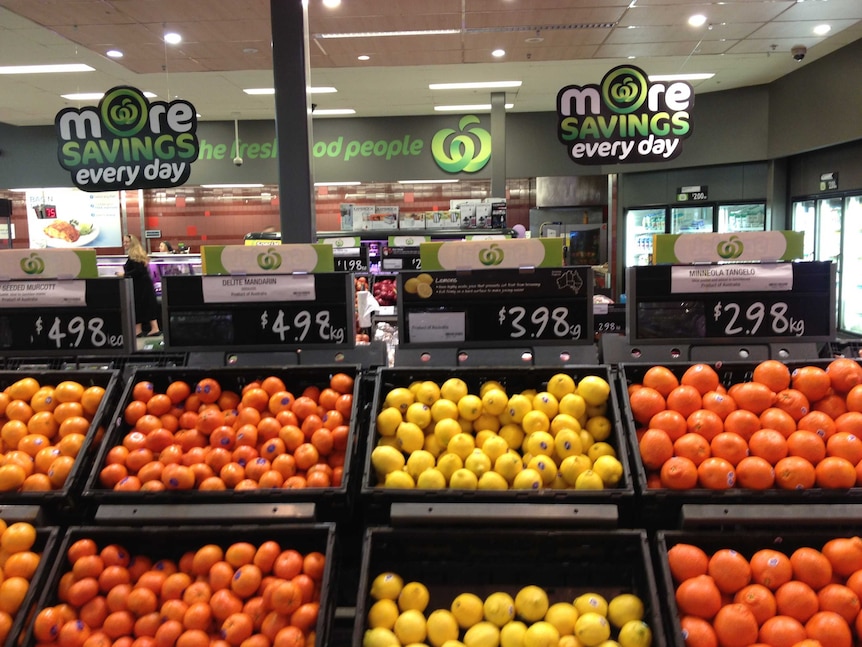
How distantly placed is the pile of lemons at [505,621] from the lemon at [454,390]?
2.15 feet

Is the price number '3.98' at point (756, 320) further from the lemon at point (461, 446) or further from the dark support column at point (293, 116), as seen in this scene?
the dark support column at point (293, 116)

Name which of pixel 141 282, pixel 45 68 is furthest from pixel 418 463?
pixel 45 68

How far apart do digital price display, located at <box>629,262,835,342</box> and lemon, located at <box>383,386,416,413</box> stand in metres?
0.95

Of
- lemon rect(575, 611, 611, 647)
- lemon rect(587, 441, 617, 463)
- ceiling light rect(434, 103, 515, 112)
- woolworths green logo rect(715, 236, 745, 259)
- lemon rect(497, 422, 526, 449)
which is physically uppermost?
ceiling light rect(434, 103, 515, 112)

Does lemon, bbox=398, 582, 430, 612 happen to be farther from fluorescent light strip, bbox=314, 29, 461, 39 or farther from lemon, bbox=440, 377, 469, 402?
fluorescent light strip, bbox=314, 29, 461, 39

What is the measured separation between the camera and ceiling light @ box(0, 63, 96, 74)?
346 inches

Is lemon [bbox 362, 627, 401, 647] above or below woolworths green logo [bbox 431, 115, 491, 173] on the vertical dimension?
below

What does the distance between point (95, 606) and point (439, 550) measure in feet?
3.25

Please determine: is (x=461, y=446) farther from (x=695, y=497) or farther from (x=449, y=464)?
(x=695, y=497)

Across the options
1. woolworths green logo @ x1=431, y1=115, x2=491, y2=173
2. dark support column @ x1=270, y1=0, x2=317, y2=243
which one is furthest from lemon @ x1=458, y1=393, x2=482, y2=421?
woolworths green logo @ x1=431, y1=115, x2=491, y2=173

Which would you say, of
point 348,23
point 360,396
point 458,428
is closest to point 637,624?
point 458,428

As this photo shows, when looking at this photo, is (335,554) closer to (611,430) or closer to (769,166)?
(611,430)

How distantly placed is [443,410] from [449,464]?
0.74ft

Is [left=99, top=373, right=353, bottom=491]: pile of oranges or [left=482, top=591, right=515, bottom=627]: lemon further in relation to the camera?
[left=99, top=373, right=353, bottom=491]: pile of oranges
